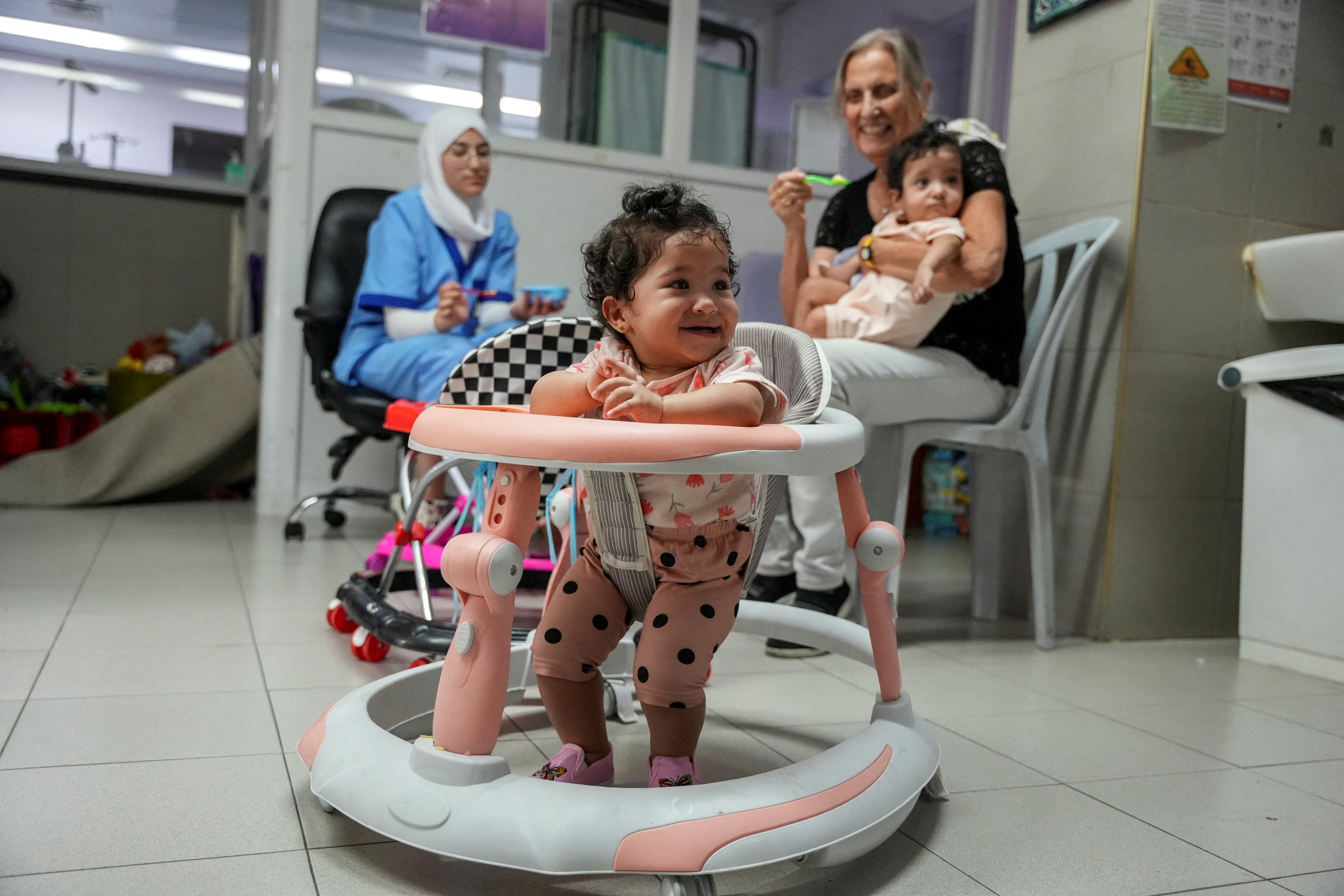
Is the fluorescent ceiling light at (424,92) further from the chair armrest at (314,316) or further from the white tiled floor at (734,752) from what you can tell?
the white tiled floor at (734,752)

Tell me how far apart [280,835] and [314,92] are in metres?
2.73

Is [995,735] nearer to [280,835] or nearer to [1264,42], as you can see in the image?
[280,835]

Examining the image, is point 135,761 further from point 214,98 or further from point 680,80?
point 214,98

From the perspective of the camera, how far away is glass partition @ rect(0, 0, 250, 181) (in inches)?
220

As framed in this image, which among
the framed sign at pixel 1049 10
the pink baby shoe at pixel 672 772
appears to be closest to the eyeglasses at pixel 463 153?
the framed sign at pixel 1049 10

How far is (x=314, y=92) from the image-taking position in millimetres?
3193

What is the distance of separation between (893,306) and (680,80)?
1.94 metres

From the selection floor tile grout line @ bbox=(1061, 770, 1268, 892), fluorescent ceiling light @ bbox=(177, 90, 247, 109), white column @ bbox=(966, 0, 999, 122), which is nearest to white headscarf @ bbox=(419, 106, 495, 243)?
floor tile grout line @ bbox=(1061, 770, 1268, 892)

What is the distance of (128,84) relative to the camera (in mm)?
5973

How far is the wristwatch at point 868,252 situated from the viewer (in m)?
2.03

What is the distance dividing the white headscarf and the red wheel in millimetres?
1202

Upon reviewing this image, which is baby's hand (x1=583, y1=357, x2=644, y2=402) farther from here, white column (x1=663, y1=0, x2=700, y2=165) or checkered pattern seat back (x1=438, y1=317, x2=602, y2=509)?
white column (x1=663, y1=0, x2=700, y2=165)

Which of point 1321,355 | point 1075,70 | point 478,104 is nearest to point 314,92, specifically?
point 478,104

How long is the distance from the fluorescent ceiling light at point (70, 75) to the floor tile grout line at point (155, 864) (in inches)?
240
